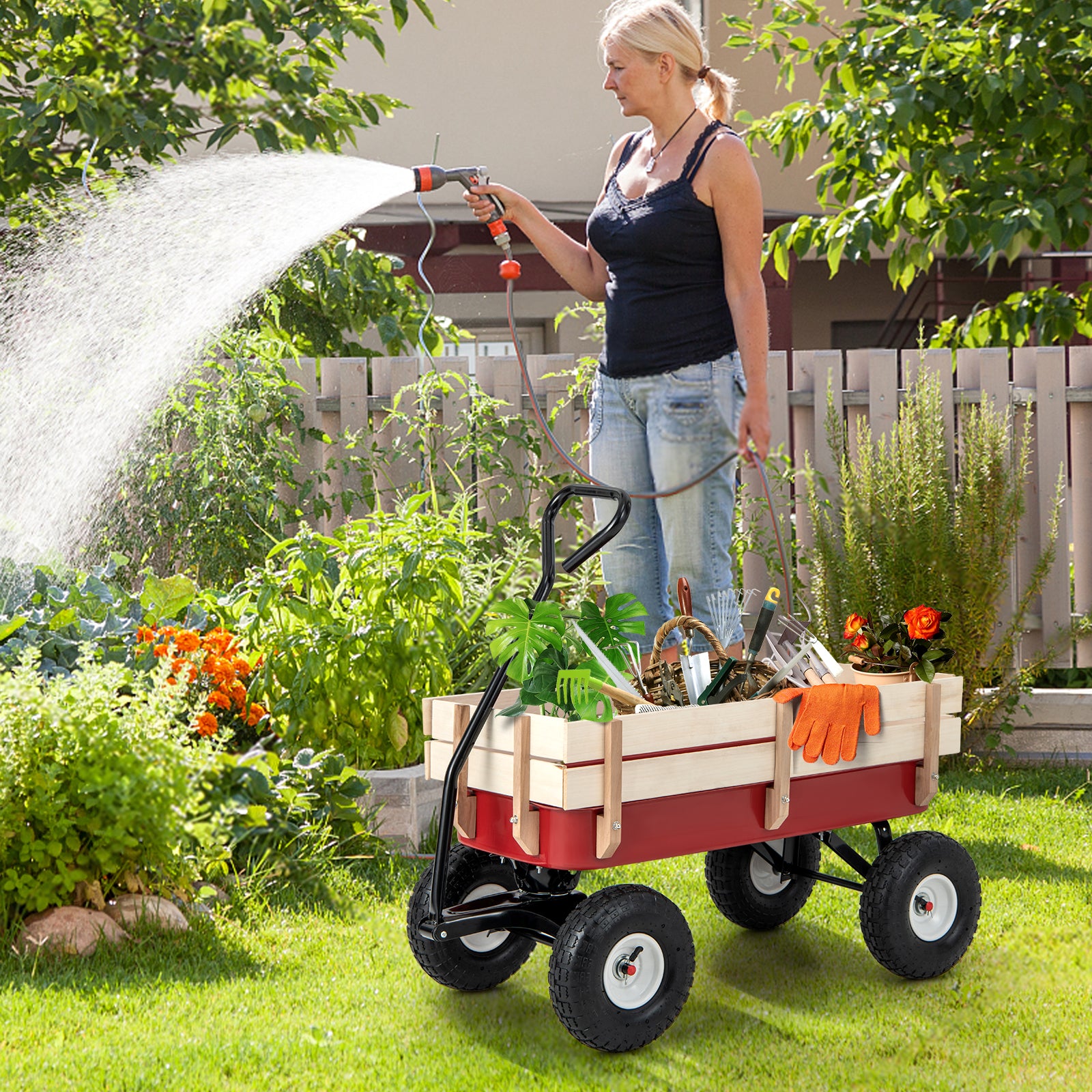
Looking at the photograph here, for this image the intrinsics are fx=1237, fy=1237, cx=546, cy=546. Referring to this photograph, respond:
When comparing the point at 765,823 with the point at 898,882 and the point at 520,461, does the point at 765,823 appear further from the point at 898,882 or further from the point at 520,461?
the point at 520,461

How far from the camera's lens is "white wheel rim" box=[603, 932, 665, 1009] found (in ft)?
7.07

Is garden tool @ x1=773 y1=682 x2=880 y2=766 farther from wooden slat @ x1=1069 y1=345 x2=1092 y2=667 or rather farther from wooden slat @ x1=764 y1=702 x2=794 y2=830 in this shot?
wooden slat @ x1=1069 y1=345 x2=1092 y2=667

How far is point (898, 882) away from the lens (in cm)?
242

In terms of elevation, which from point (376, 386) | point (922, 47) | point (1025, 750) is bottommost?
point (1025, 750)

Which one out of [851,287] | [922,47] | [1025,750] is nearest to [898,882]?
[1025,750]

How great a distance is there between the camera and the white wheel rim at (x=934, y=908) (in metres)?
2.50

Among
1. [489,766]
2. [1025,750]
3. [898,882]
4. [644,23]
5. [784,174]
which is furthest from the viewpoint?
[784,174]

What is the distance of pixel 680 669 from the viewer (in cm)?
265

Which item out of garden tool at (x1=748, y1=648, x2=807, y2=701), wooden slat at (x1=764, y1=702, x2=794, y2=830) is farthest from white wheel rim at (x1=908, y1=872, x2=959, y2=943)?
garden tool at (x1=748, y1=648, x2=807, y2=701)

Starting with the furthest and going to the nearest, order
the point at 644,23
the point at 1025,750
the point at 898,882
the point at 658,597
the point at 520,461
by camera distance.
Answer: the point at 520,461 → the point at 1025,750 → the point at 658,597 → the point at 644,23 → the point at 898,882

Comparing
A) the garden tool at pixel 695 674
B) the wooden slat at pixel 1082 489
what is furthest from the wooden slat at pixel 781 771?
the wooden slat at pixel 1082 489

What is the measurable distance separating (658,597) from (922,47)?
9.44ft

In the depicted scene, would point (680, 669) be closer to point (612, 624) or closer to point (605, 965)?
point (612, 624)

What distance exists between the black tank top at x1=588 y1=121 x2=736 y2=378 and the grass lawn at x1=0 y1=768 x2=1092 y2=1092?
132 centimetres
